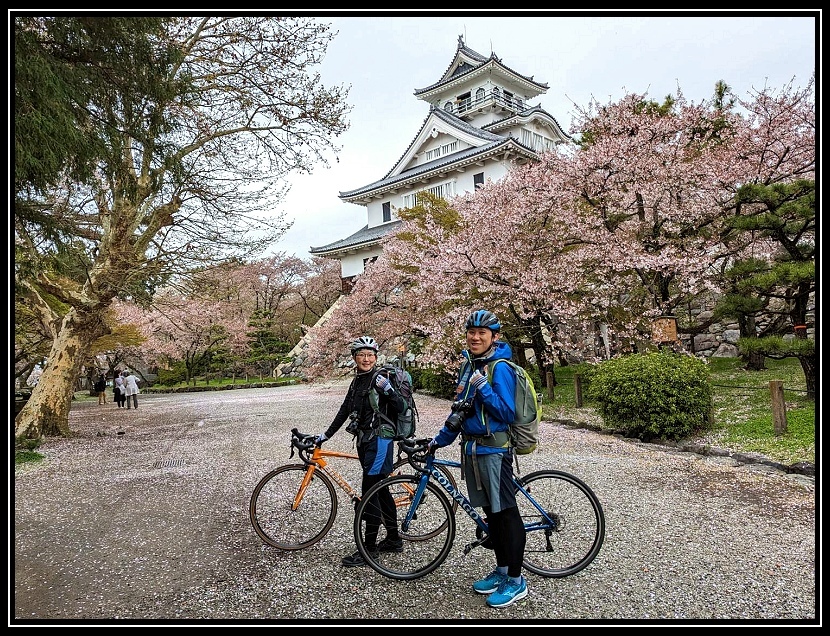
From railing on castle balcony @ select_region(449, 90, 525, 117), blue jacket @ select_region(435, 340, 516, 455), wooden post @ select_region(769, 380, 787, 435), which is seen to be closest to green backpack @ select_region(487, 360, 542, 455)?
A: blue jacket @ select_region(435, 340, 516, 455)

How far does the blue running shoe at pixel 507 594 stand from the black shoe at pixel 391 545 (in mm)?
999

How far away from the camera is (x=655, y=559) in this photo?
386 cm

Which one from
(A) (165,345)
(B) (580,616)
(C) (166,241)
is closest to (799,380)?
(B) (580,616)

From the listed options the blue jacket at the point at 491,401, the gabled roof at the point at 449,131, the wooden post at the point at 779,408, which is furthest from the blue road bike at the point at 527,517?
the gabled roof at the point at 449,131

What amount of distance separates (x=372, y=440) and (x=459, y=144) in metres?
26.1

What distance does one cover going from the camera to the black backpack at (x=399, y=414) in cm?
399

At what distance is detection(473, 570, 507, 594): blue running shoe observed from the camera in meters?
3.35

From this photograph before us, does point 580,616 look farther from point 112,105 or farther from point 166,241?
point 166,241

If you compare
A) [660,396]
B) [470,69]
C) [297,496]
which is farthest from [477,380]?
[470,69]

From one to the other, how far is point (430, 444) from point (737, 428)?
697cm

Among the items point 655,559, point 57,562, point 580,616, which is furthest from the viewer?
point 57,562

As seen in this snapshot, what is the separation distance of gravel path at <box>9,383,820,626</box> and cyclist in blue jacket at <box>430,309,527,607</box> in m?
0.13

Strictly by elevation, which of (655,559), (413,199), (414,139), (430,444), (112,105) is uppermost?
(414,139)

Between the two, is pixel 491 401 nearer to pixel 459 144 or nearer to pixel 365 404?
pixel 365 404
